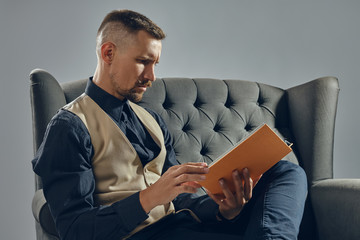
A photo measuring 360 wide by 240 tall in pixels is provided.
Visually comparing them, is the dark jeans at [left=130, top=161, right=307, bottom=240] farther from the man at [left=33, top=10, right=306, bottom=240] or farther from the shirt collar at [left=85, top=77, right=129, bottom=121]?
the shirt collar at [left=85, top=77, right=129, bottom=121]

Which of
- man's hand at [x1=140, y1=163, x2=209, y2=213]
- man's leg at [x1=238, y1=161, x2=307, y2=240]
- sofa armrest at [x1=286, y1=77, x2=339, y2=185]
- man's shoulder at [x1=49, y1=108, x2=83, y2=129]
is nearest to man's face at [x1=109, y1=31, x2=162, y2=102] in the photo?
man's shoulder at [x1=49, y1=108, x2=83, y2=129]

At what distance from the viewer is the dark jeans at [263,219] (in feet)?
3.05

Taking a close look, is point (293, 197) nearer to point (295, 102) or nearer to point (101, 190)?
point (101, 190)

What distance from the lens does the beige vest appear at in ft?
3.43

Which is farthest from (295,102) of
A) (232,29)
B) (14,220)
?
(14,220)

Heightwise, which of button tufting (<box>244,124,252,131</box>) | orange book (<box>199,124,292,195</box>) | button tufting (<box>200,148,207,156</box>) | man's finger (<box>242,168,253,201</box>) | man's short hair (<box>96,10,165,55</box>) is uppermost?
man's short hair (<box>96,10,165,55</box>)

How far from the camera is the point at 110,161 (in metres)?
1.05

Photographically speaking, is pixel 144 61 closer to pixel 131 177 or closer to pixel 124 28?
pixel 124 28

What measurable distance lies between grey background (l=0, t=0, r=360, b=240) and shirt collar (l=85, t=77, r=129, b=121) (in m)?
0.72

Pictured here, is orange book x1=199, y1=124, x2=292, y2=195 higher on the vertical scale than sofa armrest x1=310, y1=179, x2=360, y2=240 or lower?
higher

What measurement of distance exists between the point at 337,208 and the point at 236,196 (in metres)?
0.45

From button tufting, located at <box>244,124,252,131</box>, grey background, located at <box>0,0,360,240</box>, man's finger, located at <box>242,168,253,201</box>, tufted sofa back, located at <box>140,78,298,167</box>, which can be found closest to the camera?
man's finger, located at <box>242,168,253,201</box>

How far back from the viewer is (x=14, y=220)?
1.77 meters

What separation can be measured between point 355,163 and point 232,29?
3.19 feet
